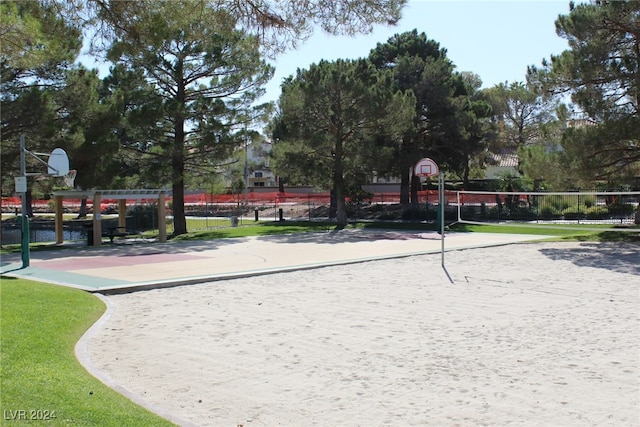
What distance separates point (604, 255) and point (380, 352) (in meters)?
14.4

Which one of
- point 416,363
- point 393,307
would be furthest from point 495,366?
point 393,307

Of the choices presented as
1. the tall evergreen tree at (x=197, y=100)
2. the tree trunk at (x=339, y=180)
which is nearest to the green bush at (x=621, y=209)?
the tree trunk at (x=339, y=180)

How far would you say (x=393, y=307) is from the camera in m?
10.8

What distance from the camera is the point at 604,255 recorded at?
19312 millimetres

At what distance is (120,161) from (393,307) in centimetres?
2186

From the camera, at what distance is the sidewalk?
14.6 metres

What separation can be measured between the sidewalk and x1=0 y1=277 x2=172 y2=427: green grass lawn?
140 inches

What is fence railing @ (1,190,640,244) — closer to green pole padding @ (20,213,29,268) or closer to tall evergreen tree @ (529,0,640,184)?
tall evergreen tree @ (529,0,640,184)

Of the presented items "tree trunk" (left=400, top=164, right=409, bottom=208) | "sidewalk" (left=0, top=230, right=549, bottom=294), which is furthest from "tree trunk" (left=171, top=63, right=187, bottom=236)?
"tree trunk" (left=400, top=164, right=409, bottom=208)

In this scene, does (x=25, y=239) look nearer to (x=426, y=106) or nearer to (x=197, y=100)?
(x=197, y=100)

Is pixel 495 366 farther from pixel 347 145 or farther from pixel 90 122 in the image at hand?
pixel 347 145

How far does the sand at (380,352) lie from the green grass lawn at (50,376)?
0.35 m

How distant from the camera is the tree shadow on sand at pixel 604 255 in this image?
16516 millimetres

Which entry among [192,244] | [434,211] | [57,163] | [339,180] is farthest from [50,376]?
[434,211]
